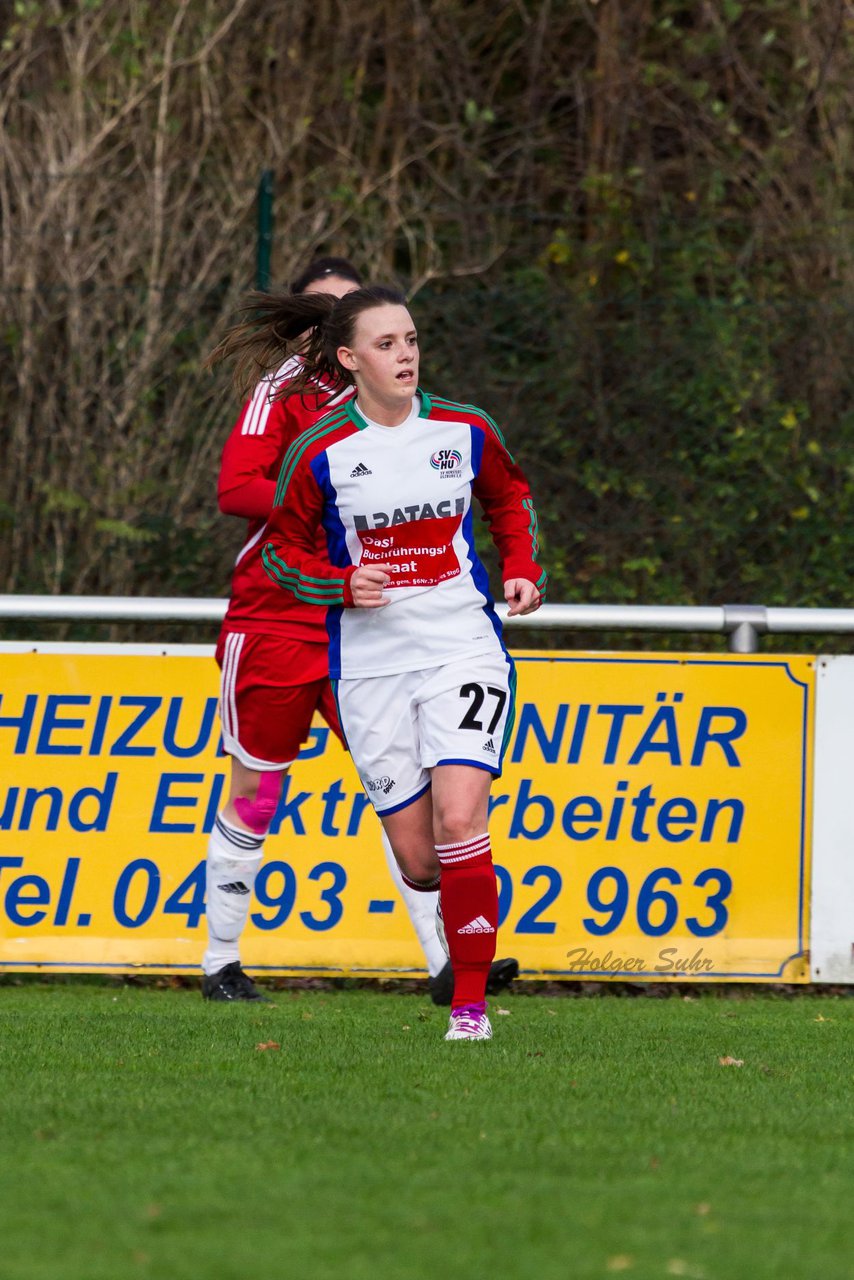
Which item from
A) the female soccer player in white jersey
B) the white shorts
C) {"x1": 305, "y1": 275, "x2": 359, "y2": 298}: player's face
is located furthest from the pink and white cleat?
{"x1": 305, "y1": 275, "x2": 359, "y2": 298}: player's face

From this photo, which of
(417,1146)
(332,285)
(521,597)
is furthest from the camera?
(332,285)

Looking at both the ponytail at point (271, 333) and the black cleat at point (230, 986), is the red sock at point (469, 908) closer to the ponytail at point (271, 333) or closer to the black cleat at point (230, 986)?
the black cleat at point (230, 986)

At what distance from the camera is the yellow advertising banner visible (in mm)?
6934

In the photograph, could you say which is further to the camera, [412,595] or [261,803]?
[261,803]

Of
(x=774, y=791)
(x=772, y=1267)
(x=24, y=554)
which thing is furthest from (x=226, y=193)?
(x=772, y=1267)

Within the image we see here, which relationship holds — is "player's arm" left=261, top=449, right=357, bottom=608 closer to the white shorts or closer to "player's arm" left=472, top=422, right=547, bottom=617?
the white shorts

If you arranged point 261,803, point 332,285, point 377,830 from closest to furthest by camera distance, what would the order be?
point 261,803
point 332,285
point 377,830

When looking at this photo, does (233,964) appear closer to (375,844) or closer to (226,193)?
(375,844)

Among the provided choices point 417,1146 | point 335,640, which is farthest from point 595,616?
point 417,1146

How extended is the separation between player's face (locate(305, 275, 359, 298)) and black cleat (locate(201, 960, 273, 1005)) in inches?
86.5

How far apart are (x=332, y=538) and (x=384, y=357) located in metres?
0.51

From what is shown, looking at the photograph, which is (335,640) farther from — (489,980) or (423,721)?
(489,980)

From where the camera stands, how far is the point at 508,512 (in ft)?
18.3

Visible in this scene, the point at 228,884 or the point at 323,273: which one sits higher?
the point at 323,273
